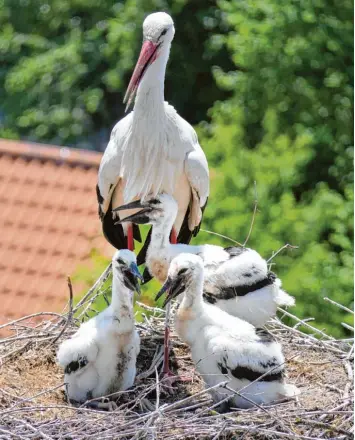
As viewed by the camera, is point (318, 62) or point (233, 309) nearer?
point (233, 309)

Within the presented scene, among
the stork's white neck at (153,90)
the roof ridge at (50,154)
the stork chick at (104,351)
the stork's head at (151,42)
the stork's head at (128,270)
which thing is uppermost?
the stork's head at (151,42)

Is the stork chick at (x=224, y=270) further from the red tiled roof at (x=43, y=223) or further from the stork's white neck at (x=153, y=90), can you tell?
the red tiled roof at (x=43, y=223)

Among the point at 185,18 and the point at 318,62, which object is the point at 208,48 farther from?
the point at 318,62

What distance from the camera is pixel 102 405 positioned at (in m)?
5.87

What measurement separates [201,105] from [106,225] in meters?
7.45

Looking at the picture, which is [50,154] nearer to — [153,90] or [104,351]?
[153,90]

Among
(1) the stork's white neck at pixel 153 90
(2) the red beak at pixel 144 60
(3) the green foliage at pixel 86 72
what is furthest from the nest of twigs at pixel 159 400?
(3) the green foliage at pixel 86 72

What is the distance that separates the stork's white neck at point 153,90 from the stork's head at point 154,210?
1.42 feet

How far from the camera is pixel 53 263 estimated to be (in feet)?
32.6

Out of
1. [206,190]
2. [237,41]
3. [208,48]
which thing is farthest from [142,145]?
[208,48]

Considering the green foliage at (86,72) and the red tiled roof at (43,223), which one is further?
the green foliage at (86,72)

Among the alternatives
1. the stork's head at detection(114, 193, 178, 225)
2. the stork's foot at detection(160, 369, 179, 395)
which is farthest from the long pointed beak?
the stork's foot at detection(160, 369, 179, 395)

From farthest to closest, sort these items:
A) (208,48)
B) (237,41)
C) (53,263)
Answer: (208,48) < (237,41) < (53,263)

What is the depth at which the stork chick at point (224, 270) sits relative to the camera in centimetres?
611
